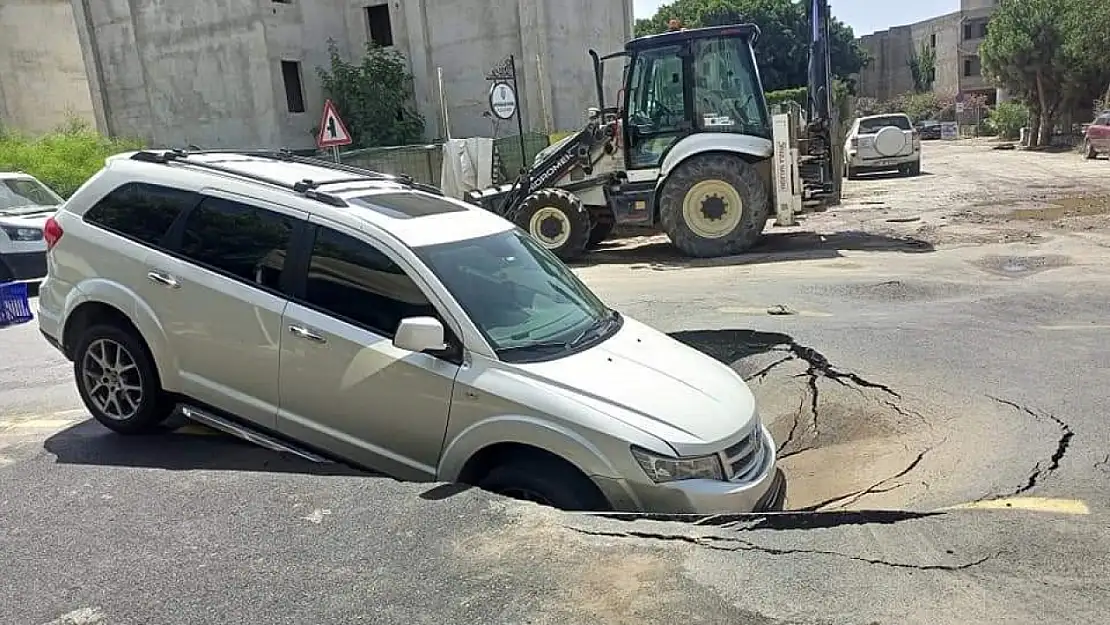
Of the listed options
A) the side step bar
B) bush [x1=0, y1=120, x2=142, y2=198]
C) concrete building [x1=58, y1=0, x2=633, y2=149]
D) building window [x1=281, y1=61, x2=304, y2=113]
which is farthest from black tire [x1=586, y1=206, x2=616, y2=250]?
building window [x1=281, y1=61, x2=304, y2=113]

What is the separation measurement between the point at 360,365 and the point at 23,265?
10.7 m

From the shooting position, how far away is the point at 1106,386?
18.6 feet

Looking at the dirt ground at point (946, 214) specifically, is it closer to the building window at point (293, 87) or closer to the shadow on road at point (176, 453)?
the shadow on road at point (176, 453)

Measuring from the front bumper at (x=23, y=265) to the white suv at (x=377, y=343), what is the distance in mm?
8137

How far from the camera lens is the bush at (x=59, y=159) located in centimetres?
1937

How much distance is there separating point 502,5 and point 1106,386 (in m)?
22.8

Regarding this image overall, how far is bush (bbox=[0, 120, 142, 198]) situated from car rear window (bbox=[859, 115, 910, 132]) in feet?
71.2

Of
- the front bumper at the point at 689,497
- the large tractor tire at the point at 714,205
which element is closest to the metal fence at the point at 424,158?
the large tractor tire at the point at 714,205

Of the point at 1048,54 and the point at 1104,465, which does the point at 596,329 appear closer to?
the point at 1104,465

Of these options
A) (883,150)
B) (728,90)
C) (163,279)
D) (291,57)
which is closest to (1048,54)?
(883,150)

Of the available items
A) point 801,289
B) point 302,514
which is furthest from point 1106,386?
point 302,514

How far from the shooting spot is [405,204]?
16.1 feet

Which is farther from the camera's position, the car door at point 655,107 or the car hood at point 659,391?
the car door at point 655,107

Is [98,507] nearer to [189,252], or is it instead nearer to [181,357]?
[181,357]
